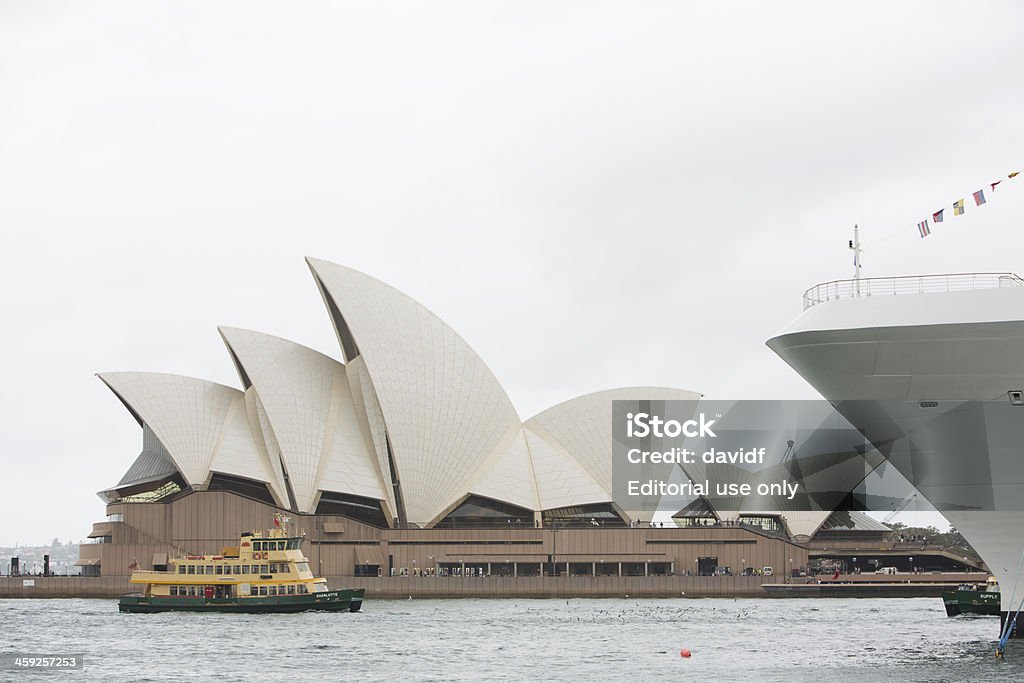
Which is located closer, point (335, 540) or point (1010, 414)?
point (1010, 414)

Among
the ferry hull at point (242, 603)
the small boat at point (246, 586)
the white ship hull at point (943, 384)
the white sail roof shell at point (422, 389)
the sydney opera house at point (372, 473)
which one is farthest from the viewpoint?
the sydney opera house at point (372, 473)

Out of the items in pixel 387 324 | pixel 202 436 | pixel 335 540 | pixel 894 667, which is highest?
pixel 387 324

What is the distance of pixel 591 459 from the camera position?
229ft

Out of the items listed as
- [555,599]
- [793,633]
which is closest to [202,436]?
[555,599]

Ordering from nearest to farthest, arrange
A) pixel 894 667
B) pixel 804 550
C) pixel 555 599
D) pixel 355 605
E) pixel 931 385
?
pixel 931 385, pixel 894 667, pixel 355 605, pixel 555 599, pixel 804 550

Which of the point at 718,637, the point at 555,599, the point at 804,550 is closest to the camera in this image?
the point at 718,637

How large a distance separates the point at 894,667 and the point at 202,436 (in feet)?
143

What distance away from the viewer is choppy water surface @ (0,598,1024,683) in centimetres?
2816

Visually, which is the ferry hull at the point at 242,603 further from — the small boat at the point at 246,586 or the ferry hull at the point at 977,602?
the ferry hull at the point at 977,602

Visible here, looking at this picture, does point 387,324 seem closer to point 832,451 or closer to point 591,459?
point 591,459

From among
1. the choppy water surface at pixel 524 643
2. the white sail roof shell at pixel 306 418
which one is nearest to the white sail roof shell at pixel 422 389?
the white sail roof shell at pixel 306 418

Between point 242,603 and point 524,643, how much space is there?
13999 millimetres

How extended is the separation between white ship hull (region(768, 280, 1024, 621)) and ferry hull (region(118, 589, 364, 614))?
24607 mm

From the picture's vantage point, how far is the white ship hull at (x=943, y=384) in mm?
23938
